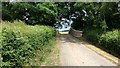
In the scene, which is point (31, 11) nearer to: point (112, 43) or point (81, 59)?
point (112, 43)

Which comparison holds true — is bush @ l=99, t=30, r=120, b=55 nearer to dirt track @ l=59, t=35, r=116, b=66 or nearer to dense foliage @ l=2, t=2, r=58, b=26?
dirt track @ l=59, t=35, r=116, b=66

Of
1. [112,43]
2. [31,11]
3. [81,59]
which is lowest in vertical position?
[112,43]

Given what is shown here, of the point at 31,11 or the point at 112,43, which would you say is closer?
the point at 112,43

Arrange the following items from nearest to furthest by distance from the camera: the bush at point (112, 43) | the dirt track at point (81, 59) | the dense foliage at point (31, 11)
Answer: the dirt track at point (81, 59) → the bush at point (112, 43) → the dense foliage at point (31, 11)

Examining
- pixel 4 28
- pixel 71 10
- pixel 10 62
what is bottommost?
pixel 71 10

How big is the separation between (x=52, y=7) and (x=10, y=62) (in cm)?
3015

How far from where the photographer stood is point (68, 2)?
52719 mm

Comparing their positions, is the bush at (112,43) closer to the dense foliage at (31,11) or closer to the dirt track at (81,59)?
the dirt track at (81,59)

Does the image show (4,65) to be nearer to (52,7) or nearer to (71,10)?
(52,7)

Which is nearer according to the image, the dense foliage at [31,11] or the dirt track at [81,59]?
the dirt track at [81,59]

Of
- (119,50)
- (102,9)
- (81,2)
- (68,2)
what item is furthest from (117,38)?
(68,2)

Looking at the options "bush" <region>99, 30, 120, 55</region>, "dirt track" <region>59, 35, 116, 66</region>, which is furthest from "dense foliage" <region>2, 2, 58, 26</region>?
"dirt track" <region>59, 35, 116, 66</region>

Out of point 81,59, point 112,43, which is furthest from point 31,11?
point 81,59

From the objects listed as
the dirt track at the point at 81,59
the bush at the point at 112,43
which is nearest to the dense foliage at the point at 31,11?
the bush at the point at 112,43
